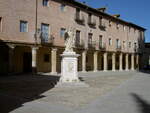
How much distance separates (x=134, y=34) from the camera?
39250mm

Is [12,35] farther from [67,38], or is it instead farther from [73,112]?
[73,112]

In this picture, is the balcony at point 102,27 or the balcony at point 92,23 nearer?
the balcony at point 92,23

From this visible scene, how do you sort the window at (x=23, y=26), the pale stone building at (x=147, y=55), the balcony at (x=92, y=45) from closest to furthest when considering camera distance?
the window at (x=23, y=26) < the balcony at (x=92, y=45) < the pale stone building at (x=147, y=55)

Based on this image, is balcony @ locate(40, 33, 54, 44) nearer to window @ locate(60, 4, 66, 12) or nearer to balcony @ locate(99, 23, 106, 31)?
window @ locate(60, 4, 66, 12)

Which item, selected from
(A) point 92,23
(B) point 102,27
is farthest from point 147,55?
(A) point 92,23

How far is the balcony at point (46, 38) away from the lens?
21.0 meters

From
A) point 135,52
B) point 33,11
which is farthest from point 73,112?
point 135,52

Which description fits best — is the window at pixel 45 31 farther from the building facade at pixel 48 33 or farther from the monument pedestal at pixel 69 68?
the monument pedestal at pixel 69 68

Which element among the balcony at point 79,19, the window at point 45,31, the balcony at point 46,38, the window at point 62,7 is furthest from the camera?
the balcony at point 79,19

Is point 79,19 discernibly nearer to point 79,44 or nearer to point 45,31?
point 79,44

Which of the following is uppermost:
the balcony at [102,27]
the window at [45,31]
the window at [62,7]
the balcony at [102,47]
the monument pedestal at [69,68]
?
the window at [62,7]

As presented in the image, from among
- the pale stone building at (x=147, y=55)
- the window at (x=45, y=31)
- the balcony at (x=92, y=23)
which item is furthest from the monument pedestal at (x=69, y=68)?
the pale stone building at (x=147, y=55)

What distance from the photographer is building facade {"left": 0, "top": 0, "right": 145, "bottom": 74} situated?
18578 millimetres

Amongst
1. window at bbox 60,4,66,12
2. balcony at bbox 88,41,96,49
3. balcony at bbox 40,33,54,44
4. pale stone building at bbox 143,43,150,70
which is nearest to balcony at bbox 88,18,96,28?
balcony at bbox 88,41,96,49
